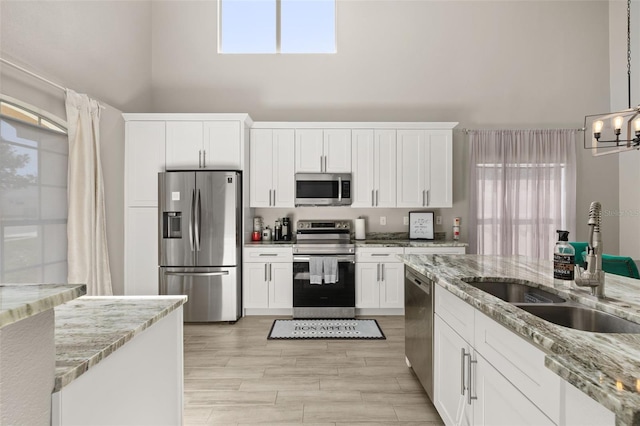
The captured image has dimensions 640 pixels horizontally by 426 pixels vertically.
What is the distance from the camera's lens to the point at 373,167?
15.2ft

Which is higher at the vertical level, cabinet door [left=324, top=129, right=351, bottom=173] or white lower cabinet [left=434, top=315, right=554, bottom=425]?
cabinet door [left=324, top=129, right=351, bottom=173]

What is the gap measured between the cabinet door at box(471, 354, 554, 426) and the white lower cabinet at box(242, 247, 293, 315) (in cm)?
295

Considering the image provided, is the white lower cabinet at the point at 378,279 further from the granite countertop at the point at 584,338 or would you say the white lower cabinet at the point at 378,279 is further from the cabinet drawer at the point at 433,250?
the granite countertop at the point at 584,338

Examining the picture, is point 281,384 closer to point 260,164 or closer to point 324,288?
point 324,288

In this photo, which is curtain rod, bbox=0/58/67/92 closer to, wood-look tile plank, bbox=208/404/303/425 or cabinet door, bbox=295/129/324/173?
cabinet door, bbox=295/129/324/173

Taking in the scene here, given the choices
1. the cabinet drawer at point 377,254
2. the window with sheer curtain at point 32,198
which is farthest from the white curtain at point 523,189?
the window with sheer curtain at point 32,198

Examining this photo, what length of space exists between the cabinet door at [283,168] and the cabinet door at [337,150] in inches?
17.8

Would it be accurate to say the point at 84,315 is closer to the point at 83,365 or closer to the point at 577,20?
the point at 83,365

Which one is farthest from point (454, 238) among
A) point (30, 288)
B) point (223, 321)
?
point (30, 288)

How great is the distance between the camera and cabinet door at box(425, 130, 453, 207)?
462cm

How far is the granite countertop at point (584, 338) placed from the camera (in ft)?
2.56

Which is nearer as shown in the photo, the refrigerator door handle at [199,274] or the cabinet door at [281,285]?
the refrigerator door handle at [199,274]

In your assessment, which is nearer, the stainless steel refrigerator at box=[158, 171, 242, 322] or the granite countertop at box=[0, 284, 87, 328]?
the granite countertop at box=[0, 284, 87, 328]

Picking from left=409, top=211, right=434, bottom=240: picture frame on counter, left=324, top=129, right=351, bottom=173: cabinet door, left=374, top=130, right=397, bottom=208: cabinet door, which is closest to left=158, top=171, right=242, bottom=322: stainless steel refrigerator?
→ left=324, top=129, right=351, bottom=173: cabinet door
